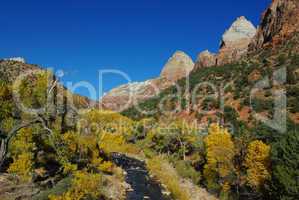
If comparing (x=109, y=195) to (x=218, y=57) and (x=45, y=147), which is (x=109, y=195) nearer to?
(x=45, y=147)

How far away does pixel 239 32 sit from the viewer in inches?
6481

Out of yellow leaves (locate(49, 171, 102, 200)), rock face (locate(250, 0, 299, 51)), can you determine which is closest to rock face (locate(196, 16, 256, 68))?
rock face (locate(250, 0, 299, 51))

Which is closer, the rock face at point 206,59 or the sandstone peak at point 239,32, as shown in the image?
the rock face at point 206,59

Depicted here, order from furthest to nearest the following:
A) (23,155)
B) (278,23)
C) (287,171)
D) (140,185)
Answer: (278,23)
(140,185)
(23,155)
(287,171)

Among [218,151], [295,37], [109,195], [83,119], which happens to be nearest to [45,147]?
[109,195]

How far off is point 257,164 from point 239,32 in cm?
14014

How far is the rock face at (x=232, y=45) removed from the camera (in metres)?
143

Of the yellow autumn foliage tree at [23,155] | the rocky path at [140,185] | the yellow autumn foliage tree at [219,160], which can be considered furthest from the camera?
the rocky path at [140,185]

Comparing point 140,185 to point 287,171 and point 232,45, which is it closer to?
point 287,171

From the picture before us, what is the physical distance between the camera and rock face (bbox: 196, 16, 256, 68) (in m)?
143

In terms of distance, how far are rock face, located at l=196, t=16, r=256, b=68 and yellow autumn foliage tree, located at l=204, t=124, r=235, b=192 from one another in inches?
3857

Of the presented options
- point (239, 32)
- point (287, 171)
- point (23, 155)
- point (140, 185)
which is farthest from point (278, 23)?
point (23, 155)

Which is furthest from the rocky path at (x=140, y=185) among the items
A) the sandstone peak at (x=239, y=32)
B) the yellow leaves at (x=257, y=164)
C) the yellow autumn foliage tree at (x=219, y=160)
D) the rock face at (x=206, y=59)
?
the sandstone peak at (x=239, y=32)

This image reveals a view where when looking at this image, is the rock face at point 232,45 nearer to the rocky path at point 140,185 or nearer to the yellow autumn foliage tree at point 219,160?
the rocky path at point 140,185
